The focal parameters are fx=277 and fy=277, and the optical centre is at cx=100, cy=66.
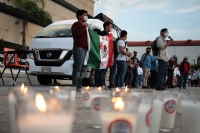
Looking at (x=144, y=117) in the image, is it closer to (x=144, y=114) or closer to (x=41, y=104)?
(x=144, y=114)

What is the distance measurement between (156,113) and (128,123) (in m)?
0.80

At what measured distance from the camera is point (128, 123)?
3.35 feet

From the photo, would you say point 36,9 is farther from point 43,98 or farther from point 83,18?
point 43,98

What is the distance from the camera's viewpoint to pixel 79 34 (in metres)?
5.19

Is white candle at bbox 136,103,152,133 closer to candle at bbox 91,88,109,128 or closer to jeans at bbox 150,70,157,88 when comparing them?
candle at bbox 91,88,109,128

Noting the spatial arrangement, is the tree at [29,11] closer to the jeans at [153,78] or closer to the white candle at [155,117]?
the jeans at [153,78]

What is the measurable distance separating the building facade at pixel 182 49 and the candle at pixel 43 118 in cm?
6373

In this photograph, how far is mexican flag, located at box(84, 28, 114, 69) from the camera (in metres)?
6.38

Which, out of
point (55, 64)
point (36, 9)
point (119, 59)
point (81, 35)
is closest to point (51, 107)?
point (81, 35)

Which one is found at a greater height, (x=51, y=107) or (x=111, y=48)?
(x=111, y=48)

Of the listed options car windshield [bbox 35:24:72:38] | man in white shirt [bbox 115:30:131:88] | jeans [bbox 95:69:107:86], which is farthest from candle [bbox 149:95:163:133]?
car windshield [bbox 35:24:72:38]

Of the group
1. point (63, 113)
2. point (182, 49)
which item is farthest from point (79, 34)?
point (182, 49)

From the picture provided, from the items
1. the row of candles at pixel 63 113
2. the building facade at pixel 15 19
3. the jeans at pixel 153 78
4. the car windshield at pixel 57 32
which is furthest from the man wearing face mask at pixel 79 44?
the building facade at pixel 15 19

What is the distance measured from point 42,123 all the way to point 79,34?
4402 millimetres
